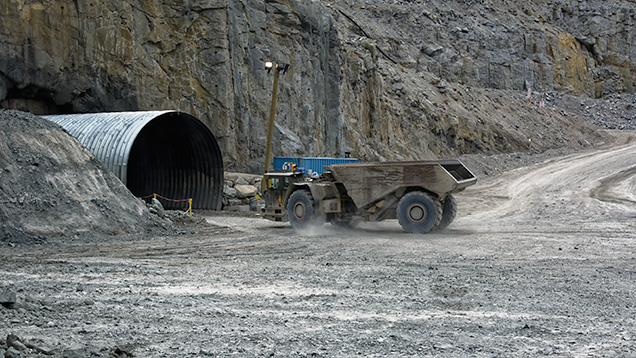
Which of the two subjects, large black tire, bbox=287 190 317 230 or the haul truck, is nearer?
the haul truck

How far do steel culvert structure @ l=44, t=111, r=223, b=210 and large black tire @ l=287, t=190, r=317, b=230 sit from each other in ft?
21.2

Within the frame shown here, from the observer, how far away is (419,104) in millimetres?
42094

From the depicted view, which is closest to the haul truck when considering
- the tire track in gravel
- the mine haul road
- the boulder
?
the mine haul road

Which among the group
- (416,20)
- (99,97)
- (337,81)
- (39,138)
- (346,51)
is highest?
(416,20)

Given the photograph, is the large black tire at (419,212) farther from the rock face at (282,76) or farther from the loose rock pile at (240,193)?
the rock face at (282,76)

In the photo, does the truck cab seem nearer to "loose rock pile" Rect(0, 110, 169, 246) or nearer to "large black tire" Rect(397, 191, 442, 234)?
"loose rock pile" Rect(0, 110, 169, 246)

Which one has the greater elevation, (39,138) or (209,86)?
(209,86)

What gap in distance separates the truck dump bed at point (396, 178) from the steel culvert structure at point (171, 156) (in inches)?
309

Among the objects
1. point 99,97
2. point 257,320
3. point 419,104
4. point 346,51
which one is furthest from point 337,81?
point 257,320

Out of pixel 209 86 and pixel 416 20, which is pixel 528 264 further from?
pixel 416 20

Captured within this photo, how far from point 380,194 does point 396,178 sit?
0.55 metres

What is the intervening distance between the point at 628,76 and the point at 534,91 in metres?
16.6

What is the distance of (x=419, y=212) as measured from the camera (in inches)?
563

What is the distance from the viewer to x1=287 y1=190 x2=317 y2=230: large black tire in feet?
50.1
